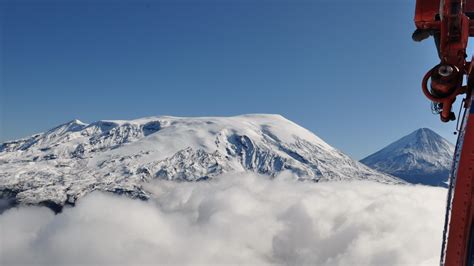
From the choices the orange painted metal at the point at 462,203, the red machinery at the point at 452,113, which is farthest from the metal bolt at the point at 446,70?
the orange painted metal at the point at 462,203

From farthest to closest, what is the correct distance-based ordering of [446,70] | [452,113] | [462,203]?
[452,113] < [446,70] < [462,203]

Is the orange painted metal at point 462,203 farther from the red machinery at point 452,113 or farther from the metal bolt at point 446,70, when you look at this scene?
the metal bolt at point 446,70

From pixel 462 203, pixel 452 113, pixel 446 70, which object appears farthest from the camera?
pixel 452 113

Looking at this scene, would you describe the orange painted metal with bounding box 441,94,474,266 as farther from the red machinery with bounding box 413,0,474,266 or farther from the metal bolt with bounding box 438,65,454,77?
the metal bolt with bounding box 438,65,454,77

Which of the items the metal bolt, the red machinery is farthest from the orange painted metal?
the metal bolt

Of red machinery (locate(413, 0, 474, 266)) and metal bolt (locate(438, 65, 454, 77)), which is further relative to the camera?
metal bolt (locate(438, 65, 454, 77))

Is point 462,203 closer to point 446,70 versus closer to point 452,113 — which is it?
point 452,113

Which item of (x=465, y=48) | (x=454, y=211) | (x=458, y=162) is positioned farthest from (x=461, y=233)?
(x=465, y=48)

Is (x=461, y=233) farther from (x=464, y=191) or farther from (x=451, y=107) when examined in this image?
(x=451, y=107)

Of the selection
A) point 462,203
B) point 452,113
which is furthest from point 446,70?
point 462,203
